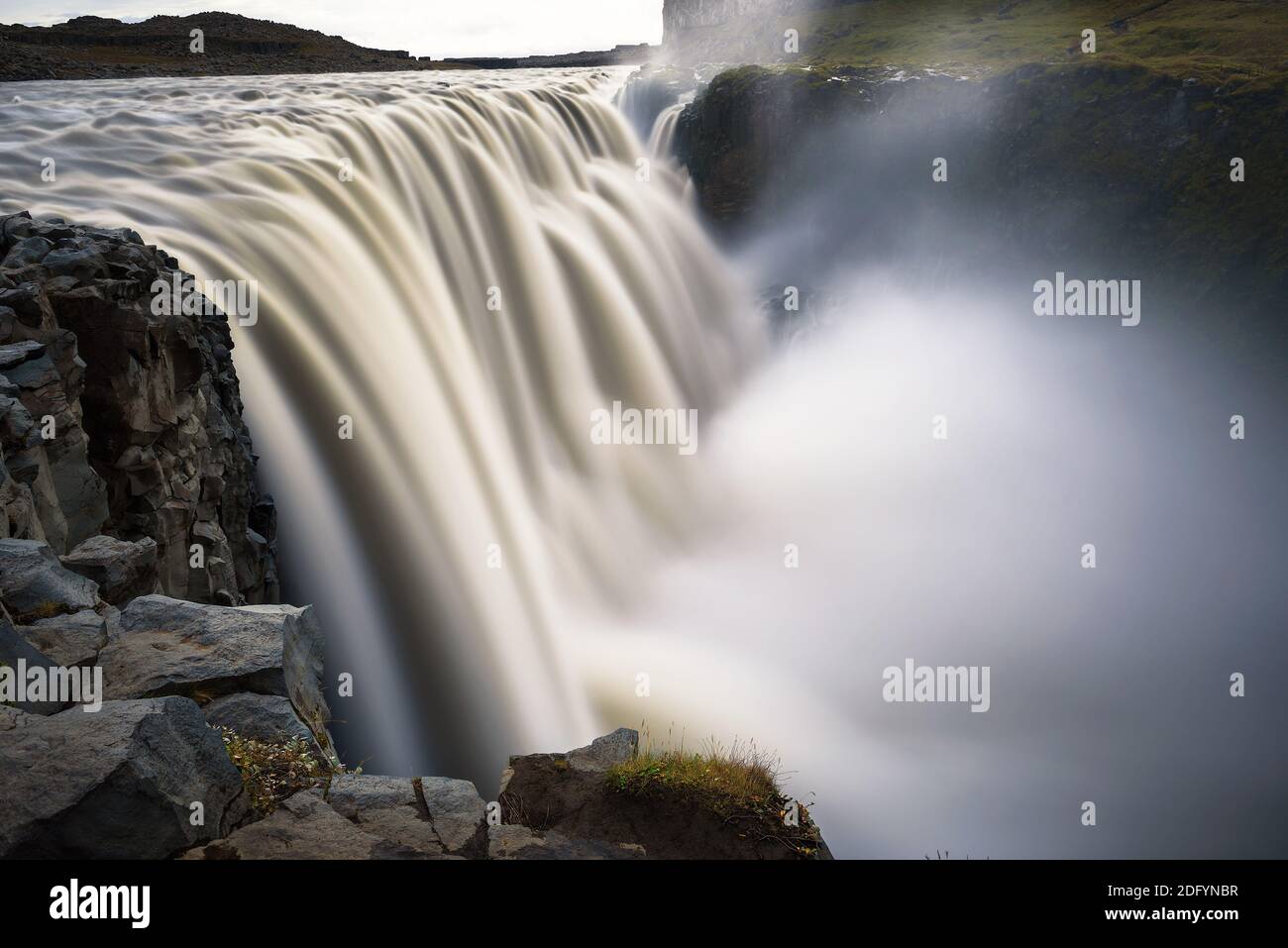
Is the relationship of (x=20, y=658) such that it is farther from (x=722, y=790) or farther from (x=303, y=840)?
(x=722, y=790)

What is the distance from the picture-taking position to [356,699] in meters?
9.58

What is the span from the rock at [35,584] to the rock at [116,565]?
784 millimetres

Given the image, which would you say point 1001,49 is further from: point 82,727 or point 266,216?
point 82,727

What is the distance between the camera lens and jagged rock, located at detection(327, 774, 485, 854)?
4723mm

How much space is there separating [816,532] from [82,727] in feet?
43.5

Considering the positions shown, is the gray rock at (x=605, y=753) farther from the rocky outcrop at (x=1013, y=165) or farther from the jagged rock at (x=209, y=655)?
the rocky outcrop at (x=1013, y=165)

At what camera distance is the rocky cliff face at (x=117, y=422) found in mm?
7133

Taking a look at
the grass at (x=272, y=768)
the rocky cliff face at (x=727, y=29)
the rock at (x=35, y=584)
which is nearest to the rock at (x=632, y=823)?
the grass at (x=272, y=768)

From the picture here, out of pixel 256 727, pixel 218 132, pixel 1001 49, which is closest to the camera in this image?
pixel 256 727

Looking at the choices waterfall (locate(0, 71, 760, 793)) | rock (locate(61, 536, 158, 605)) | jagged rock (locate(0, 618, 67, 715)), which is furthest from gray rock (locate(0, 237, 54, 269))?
jagged rock (locate(0, 618, 67, 715))

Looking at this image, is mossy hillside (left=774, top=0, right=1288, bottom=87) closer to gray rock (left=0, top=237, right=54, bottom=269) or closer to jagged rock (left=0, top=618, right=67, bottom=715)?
gray rock (left=0, top=237, right=54, bottom=269)

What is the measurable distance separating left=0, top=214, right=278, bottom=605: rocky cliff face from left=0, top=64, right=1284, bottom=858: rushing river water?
3.48ft

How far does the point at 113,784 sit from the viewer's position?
13.1 ft
